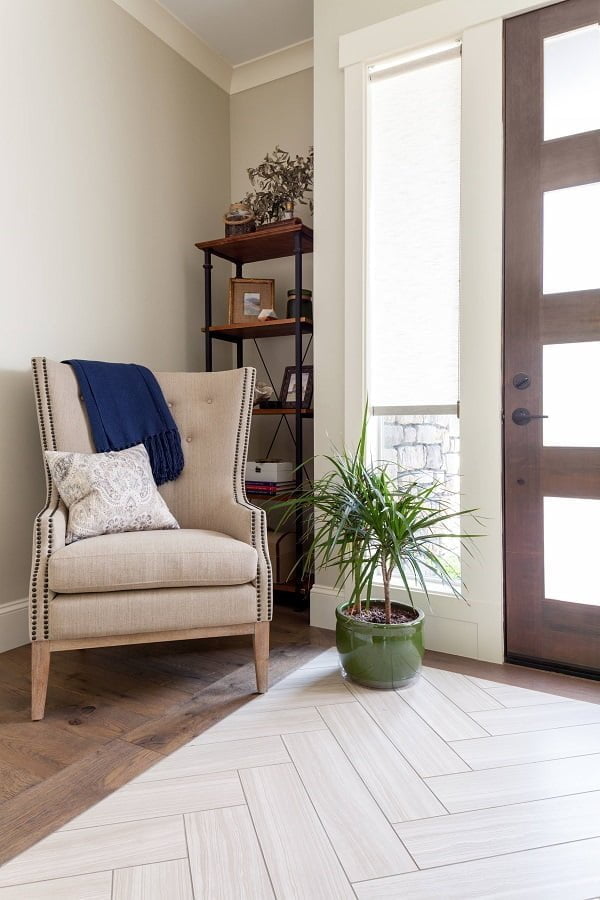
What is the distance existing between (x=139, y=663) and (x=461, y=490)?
133 cm

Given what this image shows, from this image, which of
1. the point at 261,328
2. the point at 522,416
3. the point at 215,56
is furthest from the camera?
the point at 215,56

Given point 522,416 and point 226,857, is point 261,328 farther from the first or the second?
point 226,857

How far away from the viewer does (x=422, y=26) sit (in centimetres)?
219

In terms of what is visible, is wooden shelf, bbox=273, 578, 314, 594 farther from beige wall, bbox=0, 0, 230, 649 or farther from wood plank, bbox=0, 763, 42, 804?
wood plank, bbox=0, 763, 42, 804

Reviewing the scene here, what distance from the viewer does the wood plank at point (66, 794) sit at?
1.23 m

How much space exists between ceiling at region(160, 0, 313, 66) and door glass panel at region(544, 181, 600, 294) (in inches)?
68.1

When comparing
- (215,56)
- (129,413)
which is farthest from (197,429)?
(215,56)

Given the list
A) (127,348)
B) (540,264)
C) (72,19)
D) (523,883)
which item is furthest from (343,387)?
(72,19)

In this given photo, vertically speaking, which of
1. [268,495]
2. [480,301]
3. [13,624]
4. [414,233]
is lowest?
[13,624]

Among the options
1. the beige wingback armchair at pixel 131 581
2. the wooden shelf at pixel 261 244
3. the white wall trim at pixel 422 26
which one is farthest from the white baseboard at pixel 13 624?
the white wall trim at pixel 422 26

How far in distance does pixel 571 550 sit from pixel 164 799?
4.83ft

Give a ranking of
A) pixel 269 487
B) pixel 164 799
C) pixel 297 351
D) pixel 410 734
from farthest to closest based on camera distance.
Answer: pixel 269 487, pixel 297 351, pixel 410 734, pixel 164 799

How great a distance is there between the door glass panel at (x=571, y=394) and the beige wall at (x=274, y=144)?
1.36m

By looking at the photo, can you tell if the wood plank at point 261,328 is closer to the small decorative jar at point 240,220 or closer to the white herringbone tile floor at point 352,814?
the small decorative jar at point 240,220
